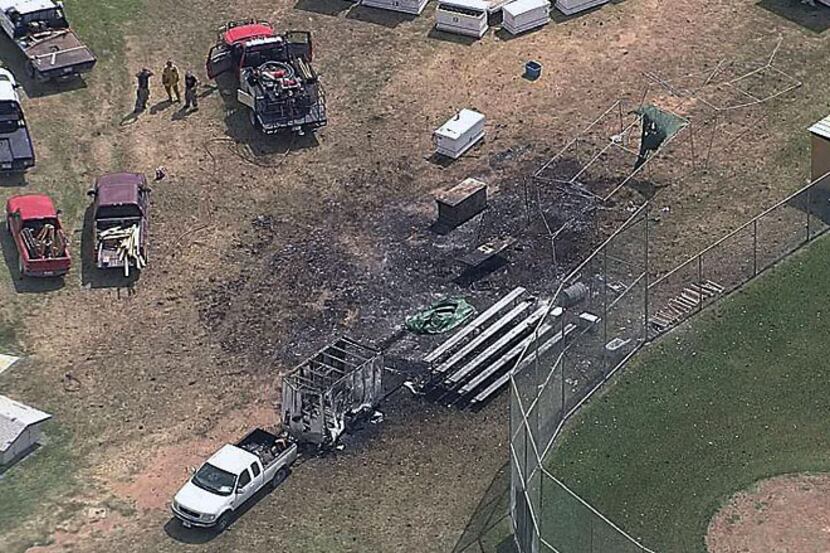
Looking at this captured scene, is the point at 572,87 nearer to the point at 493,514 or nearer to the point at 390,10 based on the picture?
the point at 390,10

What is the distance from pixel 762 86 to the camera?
188 ft

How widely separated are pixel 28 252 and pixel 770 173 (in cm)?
2504

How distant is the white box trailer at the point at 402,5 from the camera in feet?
205

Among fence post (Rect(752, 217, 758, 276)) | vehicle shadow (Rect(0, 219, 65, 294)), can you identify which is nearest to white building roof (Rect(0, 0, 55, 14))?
vehicle shadow (Rect(0, 219, 65, 294))

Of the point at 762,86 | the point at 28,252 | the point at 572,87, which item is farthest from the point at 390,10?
the point at 28,252

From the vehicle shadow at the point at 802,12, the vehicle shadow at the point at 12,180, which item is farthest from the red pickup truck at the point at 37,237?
the vehicle shadow at the point at 802,12

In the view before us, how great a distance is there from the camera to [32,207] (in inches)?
1973

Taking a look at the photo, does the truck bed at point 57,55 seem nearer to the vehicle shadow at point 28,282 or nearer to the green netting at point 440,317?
the vehicle shadow at point 28,282

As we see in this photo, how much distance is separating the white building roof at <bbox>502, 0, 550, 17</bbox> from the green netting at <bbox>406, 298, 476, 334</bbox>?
681 inches

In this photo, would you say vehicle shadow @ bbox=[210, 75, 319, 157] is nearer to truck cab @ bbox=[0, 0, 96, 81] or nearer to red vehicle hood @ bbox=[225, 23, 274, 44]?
red vehicle hood @ bbox=[225, 23, 274, 44]

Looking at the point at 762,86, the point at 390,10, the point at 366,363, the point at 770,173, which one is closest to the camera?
the point at 366,363

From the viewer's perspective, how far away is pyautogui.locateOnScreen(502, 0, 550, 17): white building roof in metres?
60.5

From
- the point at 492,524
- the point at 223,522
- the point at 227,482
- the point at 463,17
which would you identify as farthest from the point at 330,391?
the point at 463,17

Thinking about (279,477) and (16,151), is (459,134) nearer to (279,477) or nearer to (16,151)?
(16,151)
